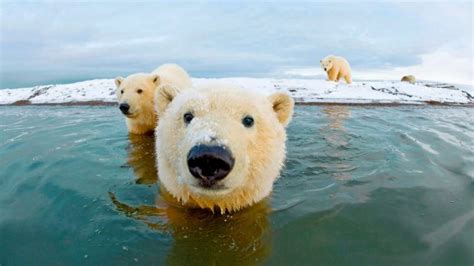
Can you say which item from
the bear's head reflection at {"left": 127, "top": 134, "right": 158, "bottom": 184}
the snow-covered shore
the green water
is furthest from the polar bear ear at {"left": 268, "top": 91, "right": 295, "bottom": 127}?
the snow-covered shore

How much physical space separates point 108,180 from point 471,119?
11476 millimetres

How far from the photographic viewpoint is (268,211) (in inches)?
167

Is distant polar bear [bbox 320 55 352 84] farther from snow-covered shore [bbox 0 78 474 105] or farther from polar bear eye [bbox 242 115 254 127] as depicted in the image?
polar bear eye [bbox 242 115 254 127]

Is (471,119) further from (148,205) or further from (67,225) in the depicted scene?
(67,225)

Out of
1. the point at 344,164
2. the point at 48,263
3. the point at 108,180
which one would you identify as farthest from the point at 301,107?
the point at 48,263

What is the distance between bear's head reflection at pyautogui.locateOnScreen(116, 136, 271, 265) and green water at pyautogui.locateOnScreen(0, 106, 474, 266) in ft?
0.04

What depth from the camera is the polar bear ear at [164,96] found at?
4.46 metres

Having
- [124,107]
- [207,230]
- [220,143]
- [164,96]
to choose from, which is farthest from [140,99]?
[220,143]

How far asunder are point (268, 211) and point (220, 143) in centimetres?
172

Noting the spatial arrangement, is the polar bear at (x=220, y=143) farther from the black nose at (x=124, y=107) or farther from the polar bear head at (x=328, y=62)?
the polar bear head at (x=328, y=62)

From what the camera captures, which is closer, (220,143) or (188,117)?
(220,143)

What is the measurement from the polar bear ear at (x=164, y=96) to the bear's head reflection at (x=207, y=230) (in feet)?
3.74

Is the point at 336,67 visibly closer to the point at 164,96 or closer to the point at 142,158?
the point at 142,158

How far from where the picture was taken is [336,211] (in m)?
4.20
